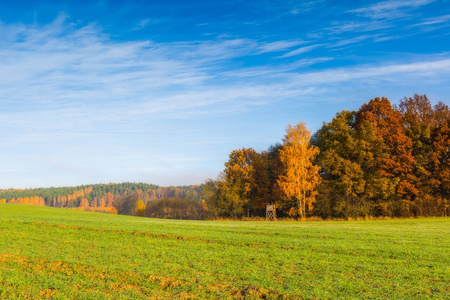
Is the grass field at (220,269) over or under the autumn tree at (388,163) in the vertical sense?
under

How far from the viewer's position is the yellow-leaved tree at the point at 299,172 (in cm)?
4594

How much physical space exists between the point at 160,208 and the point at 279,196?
2425 inches

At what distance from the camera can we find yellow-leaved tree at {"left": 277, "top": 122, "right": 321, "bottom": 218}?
151 ft

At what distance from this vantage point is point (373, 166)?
1839 inches

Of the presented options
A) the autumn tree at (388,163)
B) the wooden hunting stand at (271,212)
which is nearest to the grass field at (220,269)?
the autumn tree at (388,163)

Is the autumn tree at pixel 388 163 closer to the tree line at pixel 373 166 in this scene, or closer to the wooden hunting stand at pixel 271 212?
the tree line at pixel 373 166

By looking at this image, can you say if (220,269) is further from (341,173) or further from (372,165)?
(372,165)

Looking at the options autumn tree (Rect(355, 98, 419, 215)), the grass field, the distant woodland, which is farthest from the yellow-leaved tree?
the grass field

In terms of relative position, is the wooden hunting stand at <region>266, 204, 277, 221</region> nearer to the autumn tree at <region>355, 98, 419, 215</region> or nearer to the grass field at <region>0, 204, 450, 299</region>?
the autumn tree at <region>355, 98, 419, 215</region>

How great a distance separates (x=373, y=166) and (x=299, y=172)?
9.45 meters

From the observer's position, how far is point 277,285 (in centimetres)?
888

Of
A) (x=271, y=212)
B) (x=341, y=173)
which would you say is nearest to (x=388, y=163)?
(x=341, y=173)

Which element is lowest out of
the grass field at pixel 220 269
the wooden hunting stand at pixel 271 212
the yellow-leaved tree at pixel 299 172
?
the wooden hunting stand at pixel 271 212

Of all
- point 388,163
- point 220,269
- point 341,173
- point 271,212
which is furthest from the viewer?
point 271,212
